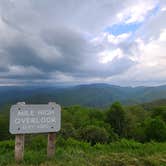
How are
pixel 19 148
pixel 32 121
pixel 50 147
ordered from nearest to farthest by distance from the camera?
pixel 19 148
pixel 32 121
pixel 50 147

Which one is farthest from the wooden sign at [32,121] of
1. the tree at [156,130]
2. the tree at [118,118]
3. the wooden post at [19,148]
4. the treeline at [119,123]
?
the tree at [118,118]

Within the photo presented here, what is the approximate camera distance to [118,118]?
4662 centimetres

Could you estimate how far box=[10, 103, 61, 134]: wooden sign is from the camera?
596 cm

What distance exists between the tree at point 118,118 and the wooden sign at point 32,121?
134 ft

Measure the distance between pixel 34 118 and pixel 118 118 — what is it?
136 feet

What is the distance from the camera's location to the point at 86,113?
175 feet

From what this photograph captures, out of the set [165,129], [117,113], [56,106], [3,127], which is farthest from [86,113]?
[56,106]

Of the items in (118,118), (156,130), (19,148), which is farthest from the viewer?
(118,118)

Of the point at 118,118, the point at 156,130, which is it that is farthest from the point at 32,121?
the point at 118,118

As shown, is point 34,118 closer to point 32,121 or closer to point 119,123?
point 32,121

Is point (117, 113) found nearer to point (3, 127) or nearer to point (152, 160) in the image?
point (3, 127)

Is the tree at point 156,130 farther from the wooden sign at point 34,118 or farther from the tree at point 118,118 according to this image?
the wooden sign at point 34,118

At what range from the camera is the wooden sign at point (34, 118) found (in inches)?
235

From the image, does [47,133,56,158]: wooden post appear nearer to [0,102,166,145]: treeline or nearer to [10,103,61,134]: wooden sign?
[10,103,61,134]: wooden sign
